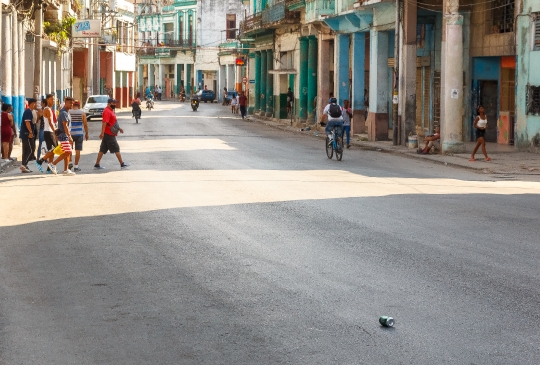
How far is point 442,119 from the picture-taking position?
91.5 ft

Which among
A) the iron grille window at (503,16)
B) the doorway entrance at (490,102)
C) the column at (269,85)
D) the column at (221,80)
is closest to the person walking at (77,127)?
the iron grille window at (503,16)

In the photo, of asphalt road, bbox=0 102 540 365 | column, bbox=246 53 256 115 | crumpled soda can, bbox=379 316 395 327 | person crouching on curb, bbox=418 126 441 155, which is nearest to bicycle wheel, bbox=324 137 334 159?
person crouching on curb, bbox=418 126 441 155

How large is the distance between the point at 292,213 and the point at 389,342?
7078mm

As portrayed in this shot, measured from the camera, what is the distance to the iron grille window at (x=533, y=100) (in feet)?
88.3

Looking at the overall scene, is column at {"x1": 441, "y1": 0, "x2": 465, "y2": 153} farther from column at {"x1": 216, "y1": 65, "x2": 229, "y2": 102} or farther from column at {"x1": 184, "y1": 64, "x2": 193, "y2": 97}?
column at {"x1": 184, "y1": 64, "x2": 193, "y2": 97}

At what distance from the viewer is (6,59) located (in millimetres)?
31562

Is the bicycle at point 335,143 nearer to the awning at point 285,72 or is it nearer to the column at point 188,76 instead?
the awning at point 285,72

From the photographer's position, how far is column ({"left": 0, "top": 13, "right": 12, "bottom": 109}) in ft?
102

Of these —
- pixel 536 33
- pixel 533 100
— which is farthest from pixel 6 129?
pixel 536 33

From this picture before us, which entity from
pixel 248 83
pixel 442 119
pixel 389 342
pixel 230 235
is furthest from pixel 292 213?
pixel 248 83

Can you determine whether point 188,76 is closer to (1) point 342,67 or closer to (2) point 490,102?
(1) point 342,67

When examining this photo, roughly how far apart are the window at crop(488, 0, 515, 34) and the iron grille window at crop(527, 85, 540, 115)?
10.4 ft

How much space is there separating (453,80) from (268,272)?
19275mm

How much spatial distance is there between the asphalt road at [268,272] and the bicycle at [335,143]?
6.67 meters
